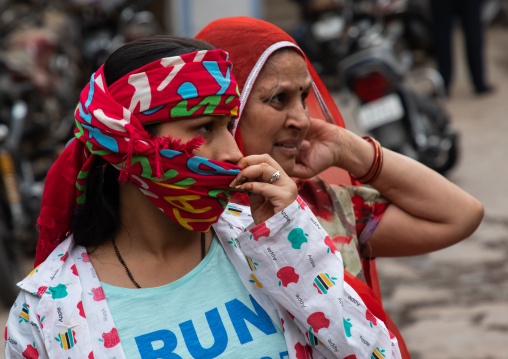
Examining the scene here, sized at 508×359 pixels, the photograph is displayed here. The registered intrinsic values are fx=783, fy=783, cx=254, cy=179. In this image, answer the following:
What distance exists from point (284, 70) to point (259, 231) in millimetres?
658

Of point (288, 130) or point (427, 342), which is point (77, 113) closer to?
point (288, 130)

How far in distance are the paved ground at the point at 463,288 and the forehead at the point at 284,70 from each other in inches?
97.8

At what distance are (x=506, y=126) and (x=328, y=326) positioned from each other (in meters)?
7.69

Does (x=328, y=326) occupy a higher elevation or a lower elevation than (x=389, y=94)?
higher

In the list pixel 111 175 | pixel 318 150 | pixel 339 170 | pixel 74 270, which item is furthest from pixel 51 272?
pixel 339 170

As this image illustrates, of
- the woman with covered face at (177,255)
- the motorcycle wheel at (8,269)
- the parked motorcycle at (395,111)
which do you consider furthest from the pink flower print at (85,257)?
the parked motorcycle at (395,111)

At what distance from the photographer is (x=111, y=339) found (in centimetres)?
186

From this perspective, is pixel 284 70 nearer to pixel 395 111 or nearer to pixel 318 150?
pixel 318 150

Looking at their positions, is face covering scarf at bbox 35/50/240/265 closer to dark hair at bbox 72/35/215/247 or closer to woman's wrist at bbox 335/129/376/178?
dark hair at bbox 72/35/215/247

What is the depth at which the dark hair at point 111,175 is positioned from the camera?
1.94 m

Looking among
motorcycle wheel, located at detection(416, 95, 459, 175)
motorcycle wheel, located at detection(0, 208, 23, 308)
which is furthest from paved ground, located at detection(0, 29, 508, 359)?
motorcycle wheel, located at detection(416, 95, 459, 175)

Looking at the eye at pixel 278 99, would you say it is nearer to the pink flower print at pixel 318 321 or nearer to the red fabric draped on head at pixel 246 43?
the red fabric draped on head at pixel 246 43

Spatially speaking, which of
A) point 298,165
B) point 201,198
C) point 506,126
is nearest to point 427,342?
point 298,165

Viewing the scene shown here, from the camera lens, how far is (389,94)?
6867mm
